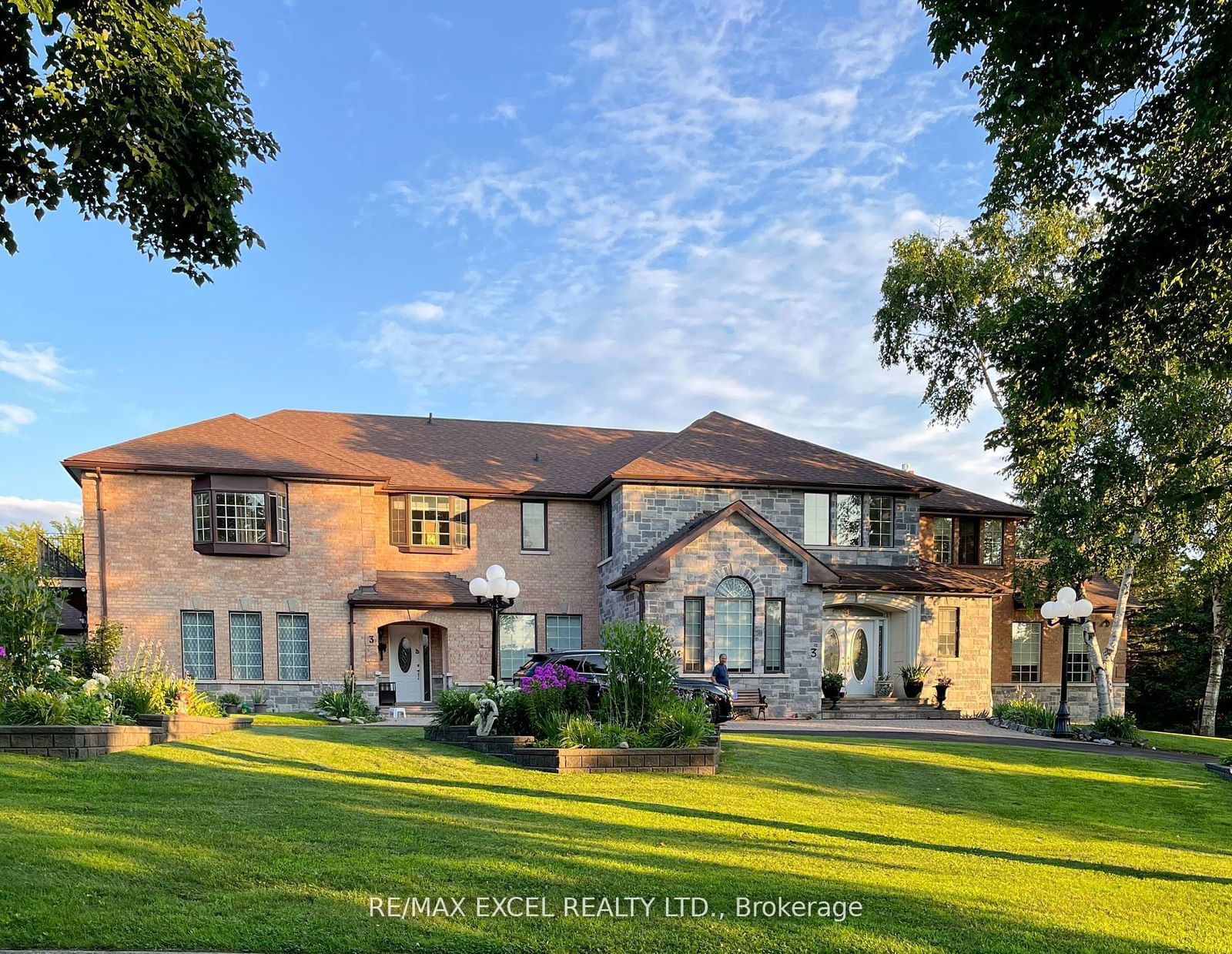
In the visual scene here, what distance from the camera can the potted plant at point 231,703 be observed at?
20094 mm

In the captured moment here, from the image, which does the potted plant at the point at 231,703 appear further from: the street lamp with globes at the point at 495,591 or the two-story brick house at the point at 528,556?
the street lamp with globes at the point at 495,591

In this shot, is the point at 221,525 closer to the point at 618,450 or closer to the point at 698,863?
the point at 618,450

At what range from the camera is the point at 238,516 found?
23.0 meters

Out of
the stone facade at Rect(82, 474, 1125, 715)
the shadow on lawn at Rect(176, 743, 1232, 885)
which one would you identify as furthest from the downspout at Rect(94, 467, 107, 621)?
the shadow on lawn at Rect(176, 743, 1232, 885)

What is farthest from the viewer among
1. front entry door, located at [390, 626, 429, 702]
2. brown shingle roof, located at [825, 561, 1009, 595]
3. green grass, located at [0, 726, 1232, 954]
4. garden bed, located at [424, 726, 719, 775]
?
front entry door, located at [390, 626, 429, 702]

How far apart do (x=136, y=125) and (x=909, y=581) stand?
2231 cm

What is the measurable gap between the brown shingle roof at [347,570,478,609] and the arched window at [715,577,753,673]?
22.2ft

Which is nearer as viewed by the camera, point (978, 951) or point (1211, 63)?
point (978, 951)

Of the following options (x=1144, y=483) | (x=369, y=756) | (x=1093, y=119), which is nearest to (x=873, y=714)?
(x=1144, y=483)

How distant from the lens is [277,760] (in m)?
11.7

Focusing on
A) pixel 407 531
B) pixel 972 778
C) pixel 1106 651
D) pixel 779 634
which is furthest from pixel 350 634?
pixel 1106 651

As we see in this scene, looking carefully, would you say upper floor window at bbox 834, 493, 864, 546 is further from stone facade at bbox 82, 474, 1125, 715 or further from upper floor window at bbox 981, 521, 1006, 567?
upper floor window at bbox 981, 521, 1006, 567

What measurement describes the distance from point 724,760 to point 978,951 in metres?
7.74

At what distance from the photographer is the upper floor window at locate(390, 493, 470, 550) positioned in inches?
1009
